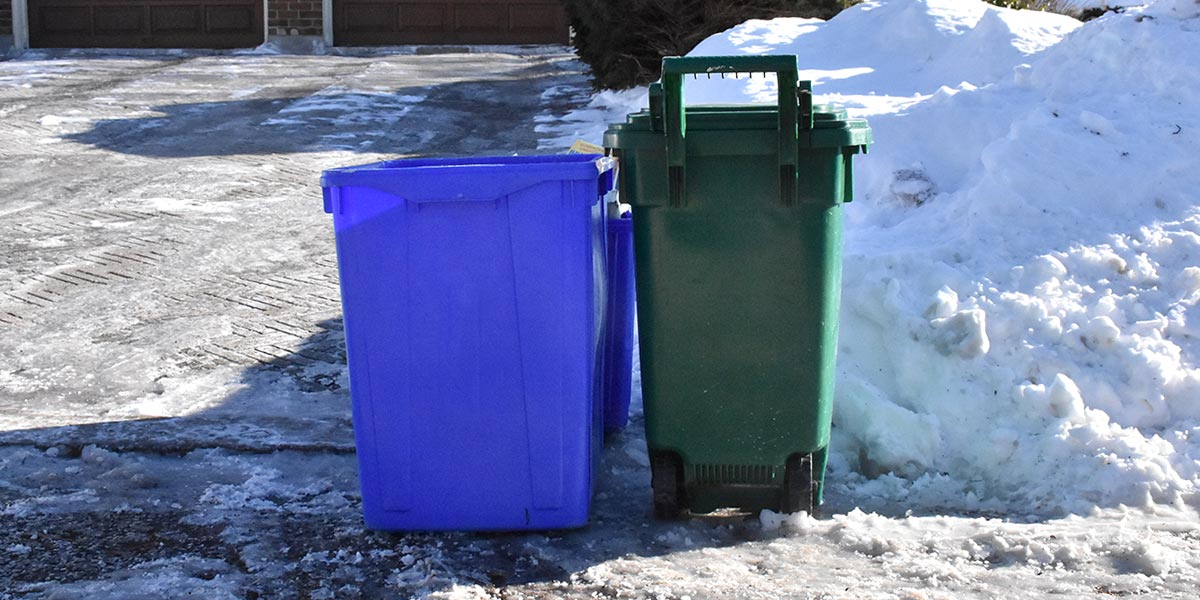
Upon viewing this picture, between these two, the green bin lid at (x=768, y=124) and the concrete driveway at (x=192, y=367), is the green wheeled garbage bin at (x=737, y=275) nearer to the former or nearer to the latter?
Result: the green bin lid at (x=768, y=124)

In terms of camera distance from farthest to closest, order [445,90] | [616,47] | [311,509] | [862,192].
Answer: [445,90] < [616,47] < [862,192] < [311,509]

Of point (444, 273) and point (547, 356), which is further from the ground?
point (444, 273)

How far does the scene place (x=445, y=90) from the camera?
1333 cm

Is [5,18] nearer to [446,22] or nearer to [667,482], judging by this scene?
[446,22]

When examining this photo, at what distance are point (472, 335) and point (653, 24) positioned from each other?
27.6ft

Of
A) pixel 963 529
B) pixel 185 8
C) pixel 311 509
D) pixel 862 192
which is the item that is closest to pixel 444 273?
pixel 311 509

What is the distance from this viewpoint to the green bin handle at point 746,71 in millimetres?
3062

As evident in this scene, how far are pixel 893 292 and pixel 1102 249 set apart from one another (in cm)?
71

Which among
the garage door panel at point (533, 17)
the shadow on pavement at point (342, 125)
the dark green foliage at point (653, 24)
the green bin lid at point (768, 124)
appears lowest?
the shadow on pavement at point (342, 125)

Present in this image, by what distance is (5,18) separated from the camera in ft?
64.3

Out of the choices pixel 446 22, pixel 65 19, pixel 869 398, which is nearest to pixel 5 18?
pixel 65 19

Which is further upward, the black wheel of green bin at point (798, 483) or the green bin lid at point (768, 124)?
the green bin lid at point (768, 124)

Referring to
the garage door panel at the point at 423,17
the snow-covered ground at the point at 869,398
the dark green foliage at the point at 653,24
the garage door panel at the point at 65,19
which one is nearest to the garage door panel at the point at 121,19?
the garage door panel at the point at 65,19

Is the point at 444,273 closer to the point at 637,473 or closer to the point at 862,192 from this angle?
the point at 637,473
